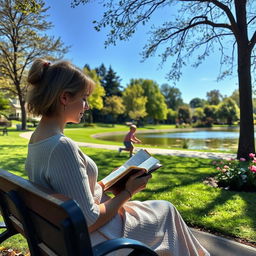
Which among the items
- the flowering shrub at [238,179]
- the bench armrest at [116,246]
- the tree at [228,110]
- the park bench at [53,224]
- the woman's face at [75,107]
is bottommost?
the flowering shrub at [238,179]

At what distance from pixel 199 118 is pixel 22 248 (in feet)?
225

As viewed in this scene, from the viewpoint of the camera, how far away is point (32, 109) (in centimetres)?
156

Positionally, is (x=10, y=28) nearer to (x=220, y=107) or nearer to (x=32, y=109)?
(x=32, y=109)

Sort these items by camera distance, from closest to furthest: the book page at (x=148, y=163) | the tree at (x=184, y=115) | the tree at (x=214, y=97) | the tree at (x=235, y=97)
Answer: the book page at (x=148, y=163) < the tree at (x=184, y=115) < the tree at (x=235, y=97) < the tree at (x=214, y=97)

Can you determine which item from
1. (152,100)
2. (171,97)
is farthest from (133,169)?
(171,97)

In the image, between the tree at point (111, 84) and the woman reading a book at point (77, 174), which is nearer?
the woman reading a book at point (77, 174)

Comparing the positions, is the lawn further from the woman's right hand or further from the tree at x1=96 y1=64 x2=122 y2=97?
the tree at x1=96 y1=64 x2=122 y2=97

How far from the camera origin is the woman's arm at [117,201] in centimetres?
148

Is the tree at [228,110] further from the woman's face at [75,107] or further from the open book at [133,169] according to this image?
the woman's face at [75,107]

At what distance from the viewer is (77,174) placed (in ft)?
4.17

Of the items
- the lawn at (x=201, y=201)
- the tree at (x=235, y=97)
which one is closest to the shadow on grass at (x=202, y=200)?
the lawn at (x=201, y=201)

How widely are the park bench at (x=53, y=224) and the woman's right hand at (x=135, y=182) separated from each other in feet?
1.36

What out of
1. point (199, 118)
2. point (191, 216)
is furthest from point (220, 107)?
point (191, 216)

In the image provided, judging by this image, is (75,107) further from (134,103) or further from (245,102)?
(134,103)
